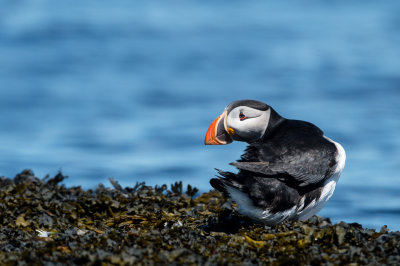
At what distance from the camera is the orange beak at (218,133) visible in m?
6.75

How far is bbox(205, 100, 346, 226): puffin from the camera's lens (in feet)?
19.7

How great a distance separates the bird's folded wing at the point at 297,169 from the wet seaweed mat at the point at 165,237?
45 cm

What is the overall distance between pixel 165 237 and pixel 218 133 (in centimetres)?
178

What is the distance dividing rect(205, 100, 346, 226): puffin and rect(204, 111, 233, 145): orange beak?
1.47 ft

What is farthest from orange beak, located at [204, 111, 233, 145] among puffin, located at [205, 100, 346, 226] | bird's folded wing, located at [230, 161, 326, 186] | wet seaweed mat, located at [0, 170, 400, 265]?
bird's folded wing, located at [230, 161, 326, 186]

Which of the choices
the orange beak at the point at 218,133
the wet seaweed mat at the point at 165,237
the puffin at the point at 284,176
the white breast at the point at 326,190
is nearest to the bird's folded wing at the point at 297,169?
the puffin at the point at 284,176

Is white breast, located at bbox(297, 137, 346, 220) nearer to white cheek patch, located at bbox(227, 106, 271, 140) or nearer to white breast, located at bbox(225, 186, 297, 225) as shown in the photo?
white breast, located at bbox(225, 186, 297, 225)

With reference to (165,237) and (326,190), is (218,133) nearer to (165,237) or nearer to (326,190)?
(326,190)

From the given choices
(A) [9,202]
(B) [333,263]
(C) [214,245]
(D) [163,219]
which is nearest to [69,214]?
(A) [9,202]

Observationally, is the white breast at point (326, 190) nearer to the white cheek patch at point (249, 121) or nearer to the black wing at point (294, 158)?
the black wing at point (294, 158)

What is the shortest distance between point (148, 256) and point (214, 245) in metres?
0.82

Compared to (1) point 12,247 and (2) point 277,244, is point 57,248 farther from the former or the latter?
(2) point 277,244

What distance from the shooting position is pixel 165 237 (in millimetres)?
5328

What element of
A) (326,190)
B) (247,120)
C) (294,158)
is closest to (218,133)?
(247,120)
